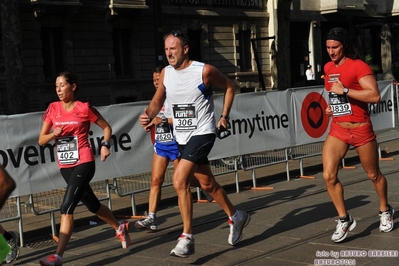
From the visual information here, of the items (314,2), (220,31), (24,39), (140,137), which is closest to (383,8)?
(314,2)

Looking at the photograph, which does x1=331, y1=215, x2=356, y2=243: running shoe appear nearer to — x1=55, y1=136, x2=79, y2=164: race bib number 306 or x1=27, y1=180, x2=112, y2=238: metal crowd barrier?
x1=55, y1=136, x2=79, y2=164: race bib number 306

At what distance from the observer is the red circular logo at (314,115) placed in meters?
13.1

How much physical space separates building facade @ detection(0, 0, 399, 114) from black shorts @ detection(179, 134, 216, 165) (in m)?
17.5

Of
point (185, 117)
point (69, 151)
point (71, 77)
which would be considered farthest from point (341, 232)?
point (71, 77)

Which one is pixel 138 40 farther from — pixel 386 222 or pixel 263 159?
pixel 386 222

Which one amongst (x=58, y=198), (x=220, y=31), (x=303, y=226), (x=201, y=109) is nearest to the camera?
(x=201, y=109)

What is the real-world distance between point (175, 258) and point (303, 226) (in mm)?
1837

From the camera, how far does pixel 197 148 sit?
23.2 feet

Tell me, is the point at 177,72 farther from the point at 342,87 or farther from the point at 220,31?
the point at 220,31

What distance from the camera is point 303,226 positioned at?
28.0 feet

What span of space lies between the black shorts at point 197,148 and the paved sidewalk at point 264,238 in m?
0.93

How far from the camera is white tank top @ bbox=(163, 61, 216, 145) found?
712 cm

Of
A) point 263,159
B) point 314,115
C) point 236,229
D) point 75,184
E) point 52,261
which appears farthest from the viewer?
point 314,115

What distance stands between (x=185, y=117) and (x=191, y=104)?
0.13 m
